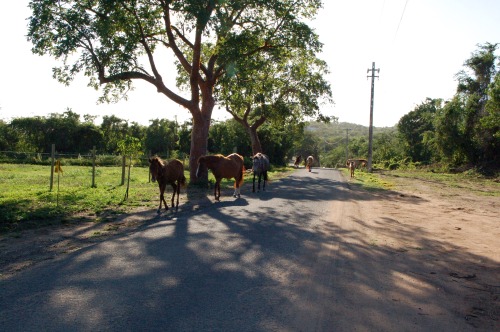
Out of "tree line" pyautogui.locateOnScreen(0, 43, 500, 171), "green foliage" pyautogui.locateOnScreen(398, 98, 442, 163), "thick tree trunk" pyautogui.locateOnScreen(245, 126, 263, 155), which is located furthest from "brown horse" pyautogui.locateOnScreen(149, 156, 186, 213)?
"green foliage" pyautogui.locateOnScreen(398, 98, 442, 163)

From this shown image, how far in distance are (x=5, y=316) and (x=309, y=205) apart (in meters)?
Result: 11.6

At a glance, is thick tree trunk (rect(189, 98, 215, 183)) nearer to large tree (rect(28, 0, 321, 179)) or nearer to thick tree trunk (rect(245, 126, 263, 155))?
large tree (rect(28, 0, 321, 179))

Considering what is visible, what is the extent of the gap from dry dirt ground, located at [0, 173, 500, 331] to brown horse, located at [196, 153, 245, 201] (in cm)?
171

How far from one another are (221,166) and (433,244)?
9282 mm

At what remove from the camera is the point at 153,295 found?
16.8 ft

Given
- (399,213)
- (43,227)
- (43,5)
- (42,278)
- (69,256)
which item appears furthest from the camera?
(43,5)

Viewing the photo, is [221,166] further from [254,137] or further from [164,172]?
[254,137]

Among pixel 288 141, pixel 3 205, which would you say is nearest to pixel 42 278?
pixel 3 205

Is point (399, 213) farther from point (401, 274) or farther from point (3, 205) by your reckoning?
point (3, 205)

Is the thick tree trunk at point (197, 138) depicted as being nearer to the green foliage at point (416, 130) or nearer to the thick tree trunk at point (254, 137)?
the thick tree trunk at point (254, 137)

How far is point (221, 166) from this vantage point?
54.5 ft

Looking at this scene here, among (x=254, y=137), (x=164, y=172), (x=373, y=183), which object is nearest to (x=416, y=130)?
(x=254, y=137)

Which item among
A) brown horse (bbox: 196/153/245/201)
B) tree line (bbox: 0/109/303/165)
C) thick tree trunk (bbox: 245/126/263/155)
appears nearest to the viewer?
brown horse (bbox: 196/153/245/201)

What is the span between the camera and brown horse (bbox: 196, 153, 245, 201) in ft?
52.9
